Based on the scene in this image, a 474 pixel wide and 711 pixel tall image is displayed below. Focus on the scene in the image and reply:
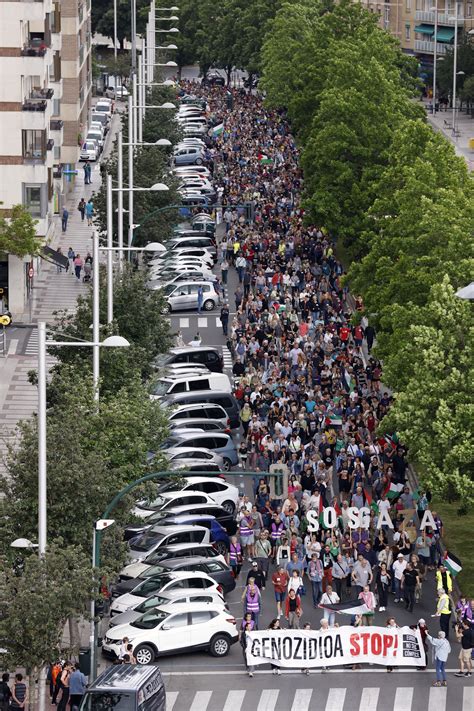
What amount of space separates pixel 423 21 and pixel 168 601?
143 meters

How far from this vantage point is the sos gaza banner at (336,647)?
42344 mm

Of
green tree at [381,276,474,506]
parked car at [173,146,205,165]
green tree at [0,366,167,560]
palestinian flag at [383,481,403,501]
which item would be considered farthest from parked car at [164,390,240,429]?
parked car at [173,146,205,165]

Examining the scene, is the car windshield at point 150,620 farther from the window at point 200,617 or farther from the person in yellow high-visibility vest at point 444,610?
the person in yellow high-visibility vest at point 444,610

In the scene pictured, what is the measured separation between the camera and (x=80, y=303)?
187 feet

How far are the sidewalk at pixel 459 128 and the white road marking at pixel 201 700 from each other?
3755 inches

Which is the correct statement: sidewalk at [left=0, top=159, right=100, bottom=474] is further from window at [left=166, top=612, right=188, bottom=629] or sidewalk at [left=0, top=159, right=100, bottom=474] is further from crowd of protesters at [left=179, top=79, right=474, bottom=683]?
crowd of protesters at [left=179, top=79, right=474, bottom=683]

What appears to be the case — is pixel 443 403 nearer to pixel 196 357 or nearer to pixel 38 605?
pixel 38 605

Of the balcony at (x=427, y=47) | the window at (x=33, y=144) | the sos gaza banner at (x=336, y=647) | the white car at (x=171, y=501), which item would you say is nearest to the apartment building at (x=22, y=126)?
the window at (x=33, y=144)

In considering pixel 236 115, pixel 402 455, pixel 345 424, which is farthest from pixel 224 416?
pixel 236 115

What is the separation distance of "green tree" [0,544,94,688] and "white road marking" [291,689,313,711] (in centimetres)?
541

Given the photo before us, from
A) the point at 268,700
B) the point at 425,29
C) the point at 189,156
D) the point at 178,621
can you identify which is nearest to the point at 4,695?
the point at 178,621

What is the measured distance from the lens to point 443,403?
47.2 meters

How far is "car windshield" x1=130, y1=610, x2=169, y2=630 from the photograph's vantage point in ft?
142

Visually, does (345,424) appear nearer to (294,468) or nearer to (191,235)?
(294,468)
